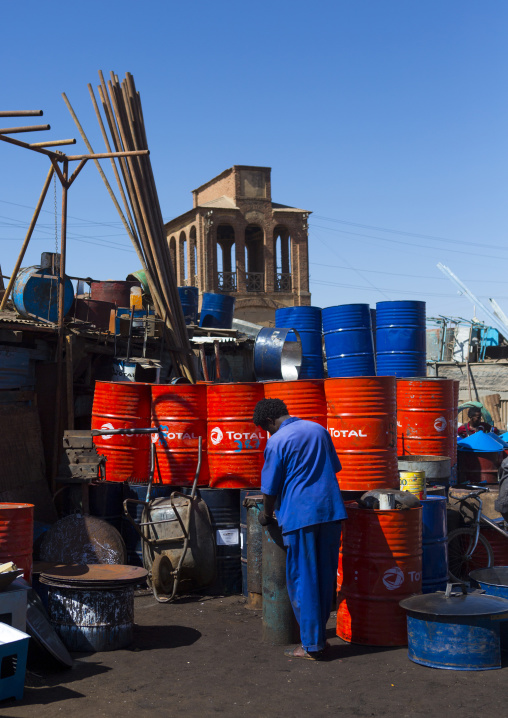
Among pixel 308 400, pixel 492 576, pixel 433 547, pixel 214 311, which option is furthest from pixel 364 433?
pixel 214 311

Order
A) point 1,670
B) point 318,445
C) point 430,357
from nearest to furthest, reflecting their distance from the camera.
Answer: point 1,670
point 318,445
point 430,357

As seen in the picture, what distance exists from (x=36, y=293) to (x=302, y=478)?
738 cm

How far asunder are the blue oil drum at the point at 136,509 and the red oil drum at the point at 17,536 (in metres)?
1.92

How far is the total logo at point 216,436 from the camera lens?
687 cm

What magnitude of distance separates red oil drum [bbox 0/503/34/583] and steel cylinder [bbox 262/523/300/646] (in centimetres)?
168

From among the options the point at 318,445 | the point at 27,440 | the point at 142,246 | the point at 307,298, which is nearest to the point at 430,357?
the point at 307,298

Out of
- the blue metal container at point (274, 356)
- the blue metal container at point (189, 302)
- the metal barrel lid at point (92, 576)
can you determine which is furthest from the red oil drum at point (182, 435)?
the blue metal container at point (189, 302)

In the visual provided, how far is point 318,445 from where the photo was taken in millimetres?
4953

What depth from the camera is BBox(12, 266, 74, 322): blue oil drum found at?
1090cm

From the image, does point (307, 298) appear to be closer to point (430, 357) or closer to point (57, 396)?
point (430, 357)

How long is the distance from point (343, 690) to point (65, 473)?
158 inches

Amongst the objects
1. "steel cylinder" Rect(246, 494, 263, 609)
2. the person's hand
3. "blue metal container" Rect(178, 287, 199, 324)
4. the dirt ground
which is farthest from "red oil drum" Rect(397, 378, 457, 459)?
"blue metal container" Rect(178, 287, 199, 324)

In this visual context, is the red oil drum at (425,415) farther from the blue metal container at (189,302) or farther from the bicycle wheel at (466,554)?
the blue metal container at (189,302)

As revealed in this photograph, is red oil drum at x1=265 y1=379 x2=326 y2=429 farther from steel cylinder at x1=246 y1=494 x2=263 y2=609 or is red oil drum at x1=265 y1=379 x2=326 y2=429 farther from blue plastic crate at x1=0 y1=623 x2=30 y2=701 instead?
blue plastic crate at x1=0 y1=623 x2=30 y2=701
